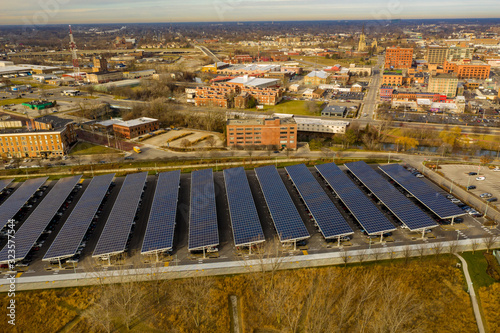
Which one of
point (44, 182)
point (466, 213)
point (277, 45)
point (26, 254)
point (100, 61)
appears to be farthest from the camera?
point (277, 45)

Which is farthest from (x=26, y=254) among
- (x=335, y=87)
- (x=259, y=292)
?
(x=335, y=87)

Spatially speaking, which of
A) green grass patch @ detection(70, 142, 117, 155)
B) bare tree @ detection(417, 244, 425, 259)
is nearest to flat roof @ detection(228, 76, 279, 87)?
green grass patch @ detection(70, 142, 117, 155)

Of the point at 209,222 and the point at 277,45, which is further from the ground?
the point at 277,45

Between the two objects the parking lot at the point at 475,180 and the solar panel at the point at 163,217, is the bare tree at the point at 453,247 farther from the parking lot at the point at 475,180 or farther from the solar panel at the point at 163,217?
the solar panel at the point at 163,217

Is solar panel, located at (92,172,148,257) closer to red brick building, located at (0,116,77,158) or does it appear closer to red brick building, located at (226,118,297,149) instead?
red brick building, located at (226,118,297,149)

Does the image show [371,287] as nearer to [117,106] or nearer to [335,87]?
[117,106]

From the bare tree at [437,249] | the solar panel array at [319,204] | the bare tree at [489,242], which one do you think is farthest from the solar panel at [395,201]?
the solar panel array at [319,204]

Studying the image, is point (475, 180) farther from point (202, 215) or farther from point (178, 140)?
point (178, 140)
